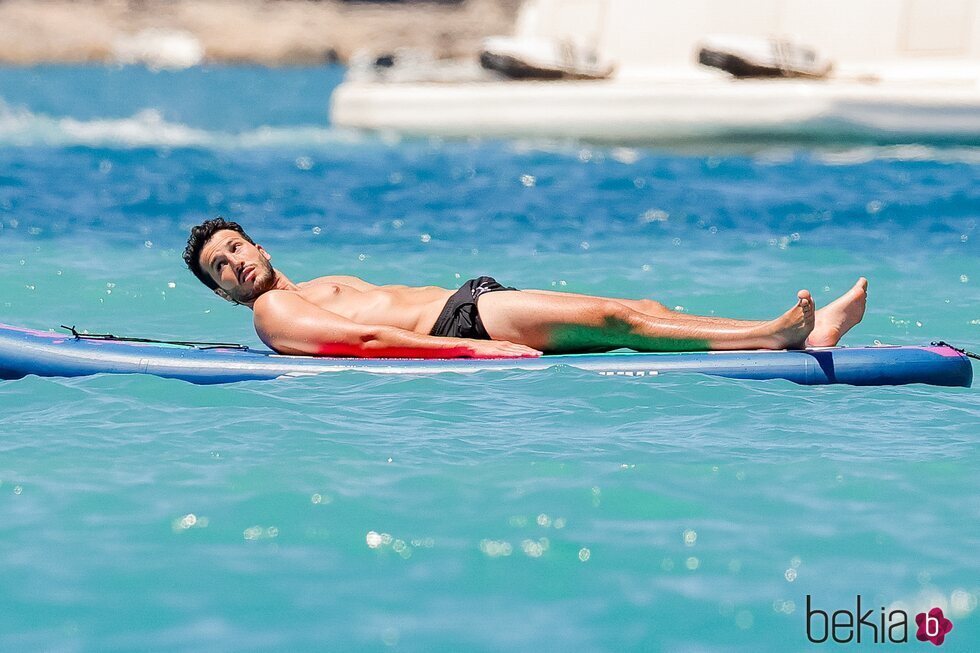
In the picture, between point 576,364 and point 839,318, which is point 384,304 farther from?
point 839,318

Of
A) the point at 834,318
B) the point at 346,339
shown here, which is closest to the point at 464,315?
the point at 346,339

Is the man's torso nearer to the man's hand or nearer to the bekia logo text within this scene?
the man's hand

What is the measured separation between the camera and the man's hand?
16.0 feet

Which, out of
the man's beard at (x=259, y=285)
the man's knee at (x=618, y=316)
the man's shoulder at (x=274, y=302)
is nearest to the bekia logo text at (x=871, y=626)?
the man's knee at (x=618, y=316)

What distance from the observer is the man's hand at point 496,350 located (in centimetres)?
489

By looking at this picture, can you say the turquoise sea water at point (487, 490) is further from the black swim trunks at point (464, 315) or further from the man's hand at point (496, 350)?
the black swim trunks at point (464, 315)

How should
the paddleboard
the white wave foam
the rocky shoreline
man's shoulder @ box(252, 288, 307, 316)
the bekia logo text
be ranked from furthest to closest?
the rocky shoreline → the white wave foam → man's shoulder @ box(252, 288, 307, 316) → the paddleboard → the bekia logo text

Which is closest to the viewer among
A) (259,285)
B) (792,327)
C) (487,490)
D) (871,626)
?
(871,626)

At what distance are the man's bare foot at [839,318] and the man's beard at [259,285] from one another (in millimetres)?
2051

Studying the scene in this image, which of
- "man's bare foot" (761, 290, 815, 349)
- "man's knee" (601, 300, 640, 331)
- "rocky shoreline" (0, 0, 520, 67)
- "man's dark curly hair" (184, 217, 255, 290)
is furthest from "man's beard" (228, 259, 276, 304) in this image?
"rocky shoreline" (0, 0, 520, 67)

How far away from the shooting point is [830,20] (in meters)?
16.8

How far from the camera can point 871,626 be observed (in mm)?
3123

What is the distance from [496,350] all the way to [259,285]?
0.96 metres

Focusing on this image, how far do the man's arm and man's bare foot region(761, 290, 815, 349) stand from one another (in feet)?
2.75
